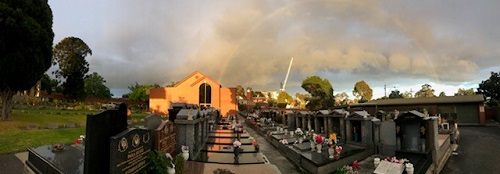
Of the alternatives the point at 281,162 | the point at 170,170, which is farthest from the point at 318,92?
the point at 170,170

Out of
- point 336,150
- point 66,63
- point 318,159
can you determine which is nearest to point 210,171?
point 318,159

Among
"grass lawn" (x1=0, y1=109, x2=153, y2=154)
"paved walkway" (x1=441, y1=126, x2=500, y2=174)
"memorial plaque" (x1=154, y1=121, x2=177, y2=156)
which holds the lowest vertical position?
"paved walkway" (x1=441, y1=126, x2=500, y2=174)

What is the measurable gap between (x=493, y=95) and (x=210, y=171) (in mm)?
50870

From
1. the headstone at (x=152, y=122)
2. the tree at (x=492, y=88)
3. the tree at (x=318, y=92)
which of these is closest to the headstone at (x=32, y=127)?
the headstone at (x=152, y=122)

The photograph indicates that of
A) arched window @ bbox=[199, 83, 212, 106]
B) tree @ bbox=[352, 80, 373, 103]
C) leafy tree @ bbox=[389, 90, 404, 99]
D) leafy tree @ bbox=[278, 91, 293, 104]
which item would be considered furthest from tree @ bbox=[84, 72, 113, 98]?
leafy tree @ bbox=[389, 90, 404, 99]

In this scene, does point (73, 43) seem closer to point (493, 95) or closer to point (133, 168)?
point (133, 168)

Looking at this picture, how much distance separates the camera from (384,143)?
13578mm

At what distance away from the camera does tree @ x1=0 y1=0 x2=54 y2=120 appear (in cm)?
1805

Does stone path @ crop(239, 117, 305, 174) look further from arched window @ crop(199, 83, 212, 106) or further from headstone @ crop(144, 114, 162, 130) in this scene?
arched window @ crop(199, 83, 212, 106)

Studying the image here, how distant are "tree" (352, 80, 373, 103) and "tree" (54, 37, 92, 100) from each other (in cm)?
6213

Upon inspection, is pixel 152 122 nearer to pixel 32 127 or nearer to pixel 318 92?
pixel 32 127

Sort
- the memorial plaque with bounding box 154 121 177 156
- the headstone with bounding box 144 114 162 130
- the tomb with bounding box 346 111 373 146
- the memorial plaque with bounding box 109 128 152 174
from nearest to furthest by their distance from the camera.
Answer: the memorial plaque with bounding box 109 128 152 174, the memorial plaque with bounding box 154 121 177 156, the headstone with bounding box 144 114 162 130, the tomb with bounding box 346 111 373 146

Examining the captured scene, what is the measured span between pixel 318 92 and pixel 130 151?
2092 inches

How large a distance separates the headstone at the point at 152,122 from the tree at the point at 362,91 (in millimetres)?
68312
